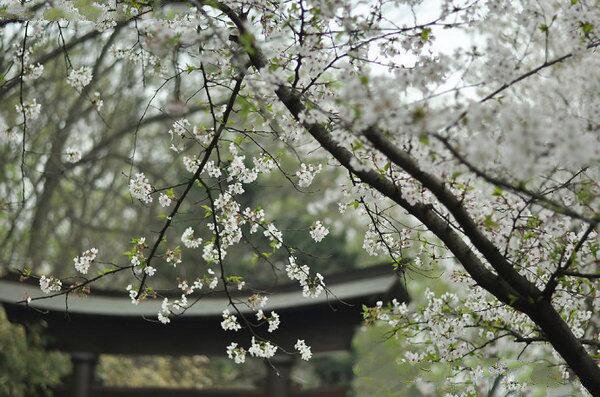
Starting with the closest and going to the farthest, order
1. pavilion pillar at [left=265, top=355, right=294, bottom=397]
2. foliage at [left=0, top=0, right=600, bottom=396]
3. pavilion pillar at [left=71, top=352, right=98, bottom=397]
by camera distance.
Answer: foliage at [left=0, top=0, right=600, bottom=396] < pavilion pillar at [left=265, top=355, right=294, bottom=397] < pavilion pillar at [left=71, top=352, right=98, bottom=397]

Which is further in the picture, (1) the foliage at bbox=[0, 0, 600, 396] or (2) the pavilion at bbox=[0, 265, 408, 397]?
(2) the pavilion at bbox=[0, 265, 408, 397]

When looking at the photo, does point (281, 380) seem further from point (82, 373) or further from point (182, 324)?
point (82, 373)

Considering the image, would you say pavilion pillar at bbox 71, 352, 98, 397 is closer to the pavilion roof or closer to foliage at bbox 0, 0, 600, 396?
the pavilion roof

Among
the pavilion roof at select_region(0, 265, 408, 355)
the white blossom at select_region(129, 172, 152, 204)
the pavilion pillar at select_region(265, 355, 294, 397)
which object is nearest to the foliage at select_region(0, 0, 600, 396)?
the white blossom at select_region(129, 172, 152, 204)

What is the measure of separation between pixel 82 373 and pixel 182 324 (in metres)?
1.65

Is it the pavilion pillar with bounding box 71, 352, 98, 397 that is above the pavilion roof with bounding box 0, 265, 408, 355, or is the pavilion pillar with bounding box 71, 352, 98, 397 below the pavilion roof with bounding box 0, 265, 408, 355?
below

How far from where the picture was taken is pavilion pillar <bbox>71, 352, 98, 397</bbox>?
8958mm

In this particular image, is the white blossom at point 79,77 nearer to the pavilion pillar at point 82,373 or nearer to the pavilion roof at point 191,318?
the pavilion roof at point 191,318

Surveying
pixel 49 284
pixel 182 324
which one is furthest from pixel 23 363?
pixel 49 284

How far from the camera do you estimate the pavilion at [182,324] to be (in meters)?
8.06

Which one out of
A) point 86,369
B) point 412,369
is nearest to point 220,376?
point 412,369

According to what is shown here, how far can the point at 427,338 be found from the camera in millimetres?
4281

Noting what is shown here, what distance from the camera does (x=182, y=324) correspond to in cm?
875

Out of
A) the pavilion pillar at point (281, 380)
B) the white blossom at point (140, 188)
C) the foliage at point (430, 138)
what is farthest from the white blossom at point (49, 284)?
the pavilion pillar at point (281, 380)
